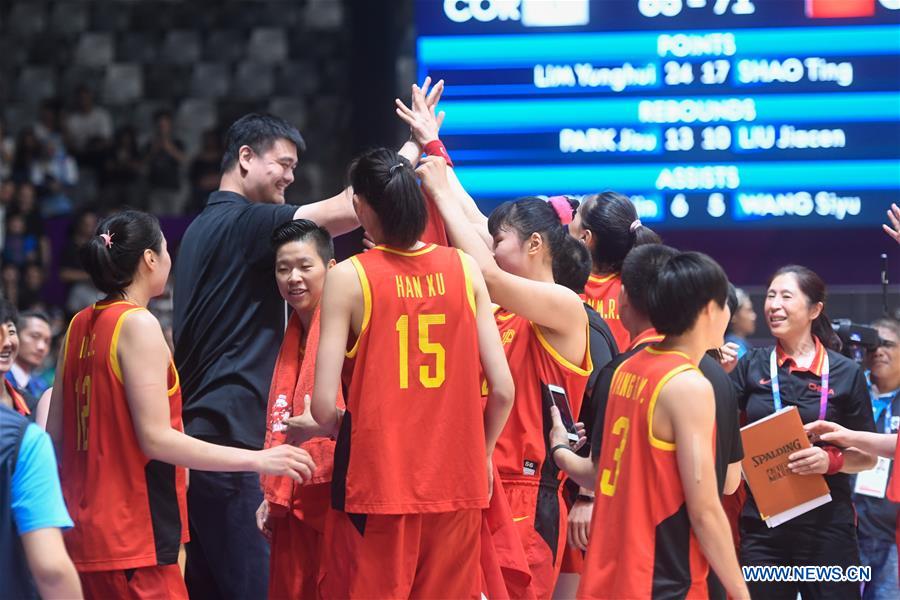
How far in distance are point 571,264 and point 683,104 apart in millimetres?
3103

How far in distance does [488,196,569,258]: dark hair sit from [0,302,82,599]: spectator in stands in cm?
181

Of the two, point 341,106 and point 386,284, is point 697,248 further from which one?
point 341,106

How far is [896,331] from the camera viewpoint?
601 centimetres

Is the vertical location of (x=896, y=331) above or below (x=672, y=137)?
below

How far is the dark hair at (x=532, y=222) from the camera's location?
408 centimetres

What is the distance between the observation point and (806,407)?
4.79 metres

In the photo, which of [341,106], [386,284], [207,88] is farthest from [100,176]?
[386,284]

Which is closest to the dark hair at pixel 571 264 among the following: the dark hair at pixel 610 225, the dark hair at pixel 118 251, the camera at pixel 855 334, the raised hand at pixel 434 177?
the dark hair at pixel 610 225

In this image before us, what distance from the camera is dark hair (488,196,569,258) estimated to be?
4.08 meters

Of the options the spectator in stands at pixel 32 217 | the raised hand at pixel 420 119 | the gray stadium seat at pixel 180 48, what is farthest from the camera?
the gray stadium seat at pixel 180 48

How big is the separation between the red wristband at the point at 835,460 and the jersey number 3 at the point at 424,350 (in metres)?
1.95

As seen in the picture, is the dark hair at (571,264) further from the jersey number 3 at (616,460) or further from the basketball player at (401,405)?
the jersey number 3 at (616,460)

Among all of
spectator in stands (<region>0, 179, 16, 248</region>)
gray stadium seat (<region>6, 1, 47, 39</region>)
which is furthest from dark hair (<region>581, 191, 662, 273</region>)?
gray stadium seat (<region>6, 1, 47, 39</region>)

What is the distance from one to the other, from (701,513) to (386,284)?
1.03m
